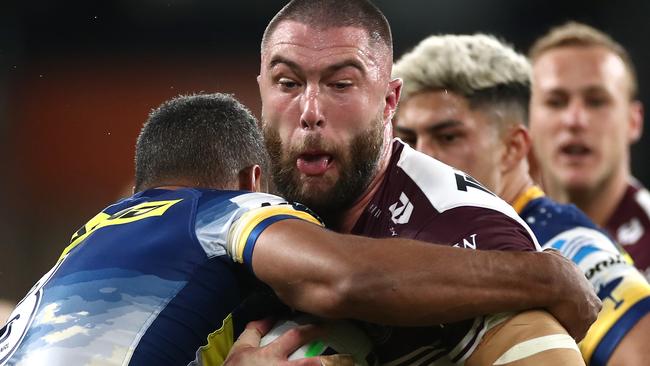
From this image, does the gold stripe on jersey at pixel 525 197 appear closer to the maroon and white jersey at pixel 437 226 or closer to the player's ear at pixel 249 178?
the maroon and white jersey at pixel 437 226

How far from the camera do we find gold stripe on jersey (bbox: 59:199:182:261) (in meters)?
2.67

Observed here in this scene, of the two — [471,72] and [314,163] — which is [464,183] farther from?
[471,72]

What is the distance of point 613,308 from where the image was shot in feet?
11.7

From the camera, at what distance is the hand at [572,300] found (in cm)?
262

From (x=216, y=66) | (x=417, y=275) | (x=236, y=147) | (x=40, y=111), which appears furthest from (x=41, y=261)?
(x=417, y=275)

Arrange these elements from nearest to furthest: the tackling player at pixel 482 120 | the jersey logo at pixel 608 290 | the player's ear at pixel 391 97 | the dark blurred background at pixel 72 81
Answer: the player's ear at pixel 391 97, the jersey logo at pixel 608 290, the tackling player at pixel 482 120, the dark blurred background at pixel 72 81

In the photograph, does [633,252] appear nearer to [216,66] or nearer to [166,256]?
[216,66]

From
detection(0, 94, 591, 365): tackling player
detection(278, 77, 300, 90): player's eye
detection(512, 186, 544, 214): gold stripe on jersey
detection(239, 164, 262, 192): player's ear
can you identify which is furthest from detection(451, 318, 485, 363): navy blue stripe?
detection(512, 186, 544, 214): gold stripe on jersey

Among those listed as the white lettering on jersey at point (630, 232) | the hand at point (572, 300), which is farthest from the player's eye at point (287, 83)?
the white lettering on jersey at point (630, 232)

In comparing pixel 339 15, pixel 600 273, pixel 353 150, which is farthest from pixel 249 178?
pixel 600 273

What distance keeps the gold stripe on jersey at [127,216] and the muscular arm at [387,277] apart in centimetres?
35

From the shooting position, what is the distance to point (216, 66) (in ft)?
13.8

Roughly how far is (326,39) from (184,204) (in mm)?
643

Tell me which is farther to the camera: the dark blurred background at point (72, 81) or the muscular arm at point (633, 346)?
the dark blurred background at point (72, 81)
